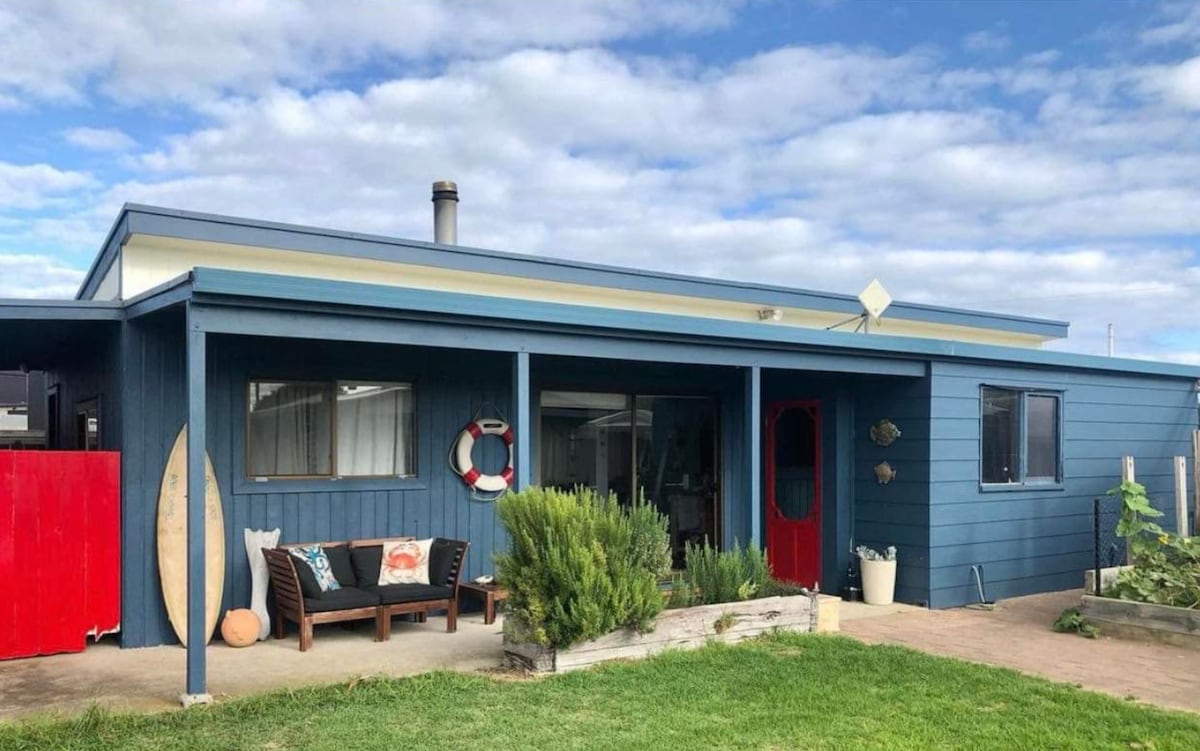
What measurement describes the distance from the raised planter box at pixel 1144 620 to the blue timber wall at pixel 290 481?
4745mm

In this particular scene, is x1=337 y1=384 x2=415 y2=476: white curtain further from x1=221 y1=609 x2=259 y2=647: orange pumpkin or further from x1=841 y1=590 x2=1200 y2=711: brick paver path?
x1=841 y1=590 x2=1200 y2=711: brick paver path

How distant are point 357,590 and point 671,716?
2.83 m

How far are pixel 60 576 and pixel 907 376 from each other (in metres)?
6.92

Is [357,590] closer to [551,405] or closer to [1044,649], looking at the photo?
[551,405]

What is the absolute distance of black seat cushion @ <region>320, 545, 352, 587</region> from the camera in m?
7.46

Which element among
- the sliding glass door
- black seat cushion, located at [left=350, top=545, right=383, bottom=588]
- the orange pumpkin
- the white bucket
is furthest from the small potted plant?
the orange pumpkin

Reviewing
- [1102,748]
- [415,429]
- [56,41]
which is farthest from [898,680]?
[56,41]

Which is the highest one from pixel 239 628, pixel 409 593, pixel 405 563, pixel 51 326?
pixel 51 326

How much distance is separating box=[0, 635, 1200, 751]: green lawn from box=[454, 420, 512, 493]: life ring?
8.48ft

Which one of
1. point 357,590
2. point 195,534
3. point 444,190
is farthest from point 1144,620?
point 444,190

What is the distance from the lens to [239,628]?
6.97m

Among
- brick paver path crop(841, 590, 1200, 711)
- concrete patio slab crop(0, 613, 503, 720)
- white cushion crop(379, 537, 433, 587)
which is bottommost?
brick paver path crop(841, 590, 1200, 711)

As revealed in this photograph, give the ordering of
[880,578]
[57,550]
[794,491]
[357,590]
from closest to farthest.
Result: [57,550] → [357,590] → [880,578] → [794,491]

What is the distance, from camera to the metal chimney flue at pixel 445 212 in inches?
408
